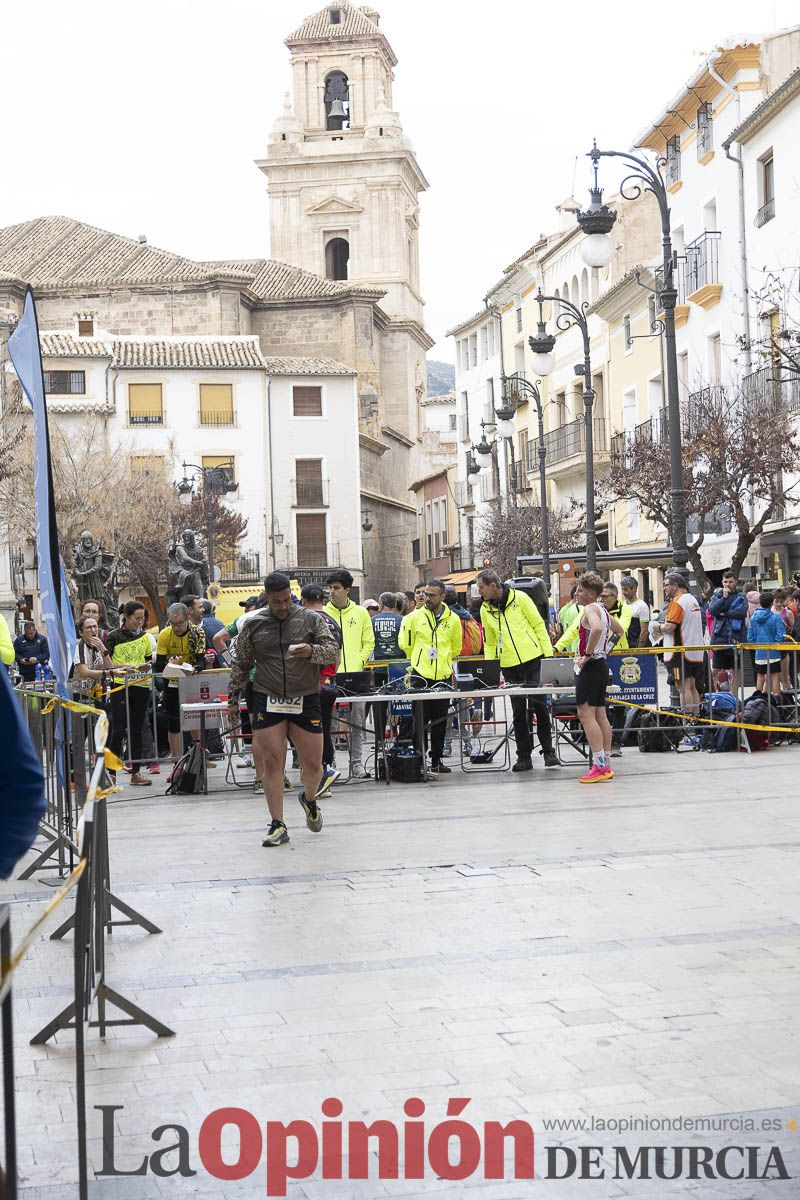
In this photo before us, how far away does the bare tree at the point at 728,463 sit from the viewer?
28.0m

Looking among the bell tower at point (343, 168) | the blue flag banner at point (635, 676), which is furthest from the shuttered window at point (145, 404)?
the blue flag banner at point (635, 676)

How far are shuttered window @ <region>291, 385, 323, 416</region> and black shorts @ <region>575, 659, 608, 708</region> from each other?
164 feet

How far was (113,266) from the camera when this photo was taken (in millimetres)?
70125

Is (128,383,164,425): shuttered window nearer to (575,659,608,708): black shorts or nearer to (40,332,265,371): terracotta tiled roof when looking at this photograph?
(40,332,265,371): terracotta tiled roof

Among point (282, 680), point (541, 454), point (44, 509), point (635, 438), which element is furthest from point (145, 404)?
point (44, 509)

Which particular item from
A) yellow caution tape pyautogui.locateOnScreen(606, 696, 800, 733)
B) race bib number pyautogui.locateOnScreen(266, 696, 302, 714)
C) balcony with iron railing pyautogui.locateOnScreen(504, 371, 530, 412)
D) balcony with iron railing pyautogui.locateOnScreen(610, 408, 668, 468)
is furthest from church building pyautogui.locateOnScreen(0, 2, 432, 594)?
race bib number pyautogui.locateOnScreen(266, 696, 302, 714)

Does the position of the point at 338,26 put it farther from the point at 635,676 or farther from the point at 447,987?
the point at 447,987

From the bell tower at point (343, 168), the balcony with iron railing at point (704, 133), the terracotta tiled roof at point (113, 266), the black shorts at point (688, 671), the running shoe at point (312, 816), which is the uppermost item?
the bell tower at point (343, 168)

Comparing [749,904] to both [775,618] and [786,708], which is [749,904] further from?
[775,618]

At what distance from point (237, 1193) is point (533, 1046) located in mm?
1436

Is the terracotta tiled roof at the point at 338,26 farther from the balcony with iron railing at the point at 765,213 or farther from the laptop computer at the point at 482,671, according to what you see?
the laptop computer at the point at 482,671

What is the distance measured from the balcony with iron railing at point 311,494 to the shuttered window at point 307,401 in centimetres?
276

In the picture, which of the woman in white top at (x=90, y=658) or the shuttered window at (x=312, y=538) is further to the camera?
the shuttered window at (x=312, y=538)

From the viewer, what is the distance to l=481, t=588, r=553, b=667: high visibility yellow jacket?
46.5ft
